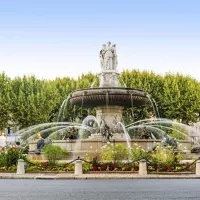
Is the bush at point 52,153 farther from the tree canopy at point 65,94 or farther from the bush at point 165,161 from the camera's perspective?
the tree canopy at point 65,94

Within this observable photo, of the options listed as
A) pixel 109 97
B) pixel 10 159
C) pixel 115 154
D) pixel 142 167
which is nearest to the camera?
pixel 142 167

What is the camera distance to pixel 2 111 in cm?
5353

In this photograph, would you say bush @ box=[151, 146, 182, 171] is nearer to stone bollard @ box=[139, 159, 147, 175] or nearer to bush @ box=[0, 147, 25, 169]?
stone bollard @ box=[139, 159, 147, 175]

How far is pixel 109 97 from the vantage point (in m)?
31.1

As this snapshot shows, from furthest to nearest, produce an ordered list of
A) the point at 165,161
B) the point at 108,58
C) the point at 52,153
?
the point at 108,58 < the point at 52,153 < the point at 165,161

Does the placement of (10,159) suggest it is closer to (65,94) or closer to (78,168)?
(78,168)

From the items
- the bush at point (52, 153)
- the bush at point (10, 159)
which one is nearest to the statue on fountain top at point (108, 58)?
the bush at point (52, 153)

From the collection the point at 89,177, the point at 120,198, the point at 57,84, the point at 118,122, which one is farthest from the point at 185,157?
the point at 57,84

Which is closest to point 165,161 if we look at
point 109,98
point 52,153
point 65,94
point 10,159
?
point 52,153

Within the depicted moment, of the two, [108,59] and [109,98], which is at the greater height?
[108,59]

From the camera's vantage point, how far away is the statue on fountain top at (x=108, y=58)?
3525 cm

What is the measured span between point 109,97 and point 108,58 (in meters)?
5.03

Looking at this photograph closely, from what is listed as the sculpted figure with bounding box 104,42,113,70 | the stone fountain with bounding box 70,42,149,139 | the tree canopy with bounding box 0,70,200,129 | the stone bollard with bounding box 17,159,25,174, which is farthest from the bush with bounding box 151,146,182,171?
the tree canopy with bounding box 0,70,200,129

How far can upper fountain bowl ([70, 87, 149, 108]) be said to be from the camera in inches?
1214
